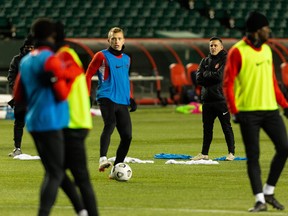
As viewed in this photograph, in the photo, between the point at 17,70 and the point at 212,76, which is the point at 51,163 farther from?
the point at 17,70

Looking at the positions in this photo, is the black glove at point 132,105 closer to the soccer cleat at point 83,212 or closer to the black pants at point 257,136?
the black pants at point 257,136

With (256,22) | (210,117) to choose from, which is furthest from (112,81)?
(256,22)

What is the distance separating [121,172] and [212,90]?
387cm

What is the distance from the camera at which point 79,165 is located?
32.6 ft

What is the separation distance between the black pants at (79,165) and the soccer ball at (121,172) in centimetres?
487

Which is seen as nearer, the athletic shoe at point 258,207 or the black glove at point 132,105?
the athletic shoe at point 258,207

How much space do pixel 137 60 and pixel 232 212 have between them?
30118 millimetres

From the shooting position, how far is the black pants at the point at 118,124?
601 inches

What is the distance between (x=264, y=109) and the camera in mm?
11758

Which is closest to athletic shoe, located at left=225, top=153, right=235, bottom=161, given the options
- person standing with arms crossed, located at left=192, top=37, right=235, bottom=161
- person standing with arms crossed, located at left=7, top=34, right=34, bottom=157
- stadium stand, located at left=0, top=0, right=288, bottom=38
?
person standing with arms crossed, located at left=192, top=37, right=235, bottom=161

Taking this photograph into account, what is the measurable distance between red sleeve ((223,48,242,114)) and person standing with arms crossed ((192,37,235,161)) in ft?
20.1

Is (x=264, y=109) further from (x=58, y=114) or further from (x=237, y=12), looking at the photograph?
(x=237, y=12)

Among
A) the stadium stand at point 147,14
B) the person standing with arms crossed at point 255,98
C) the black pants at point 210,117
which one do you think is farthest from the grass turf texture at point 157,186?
the stadium stand at point 147,14

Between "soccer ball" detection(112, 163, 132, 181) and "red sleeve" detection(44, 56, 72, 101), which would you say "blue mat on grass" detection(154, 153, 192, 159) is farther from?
"red sleeve" detection(44, 56, 72, 101)
